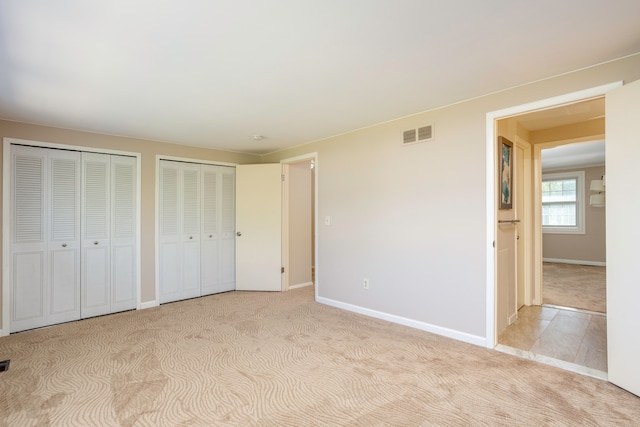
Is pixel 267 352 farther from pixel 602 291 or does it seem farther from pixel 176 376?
pixel 602 291

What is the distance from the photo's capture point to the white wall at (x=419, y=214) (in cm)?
283

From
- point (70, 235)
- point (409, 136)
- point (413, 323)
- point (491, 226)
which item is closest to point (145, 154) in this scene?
point (70, 235)

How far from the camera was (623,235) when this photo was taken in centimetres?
208

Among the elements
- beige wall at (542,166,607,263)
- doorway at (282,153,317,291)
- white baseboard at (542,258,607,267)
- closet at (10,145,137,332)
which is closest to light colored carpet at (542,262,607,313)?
white baseboard at (542,258,607,267)

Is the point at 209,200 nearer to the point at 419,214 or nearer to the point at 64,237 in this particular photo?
the point at 64,237

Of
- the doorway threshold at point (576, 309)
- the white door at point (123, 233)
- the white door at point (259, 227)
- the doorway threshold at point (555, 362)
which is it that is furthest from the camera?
the white door at point (259, 227)

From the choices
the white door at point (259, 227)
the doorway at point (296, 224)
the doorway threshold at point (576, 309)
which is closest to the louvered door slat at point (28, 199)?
the white door at point (259, 227)

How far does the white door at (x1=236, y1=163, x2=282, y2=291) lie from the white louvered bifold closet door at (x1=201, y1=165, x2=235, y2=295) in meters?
0.12

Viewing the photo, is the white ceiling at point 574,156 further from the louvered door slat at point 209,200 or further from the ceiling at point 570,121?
the louvered door slat at point 209,200

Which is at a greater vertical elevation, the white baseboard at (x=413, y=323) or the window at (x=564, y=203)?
the window at (x=564, y=203)

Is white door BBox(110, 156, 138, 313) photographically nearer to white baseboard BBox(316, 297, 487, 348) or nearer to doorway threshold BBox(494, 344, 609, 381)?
white baseboard BBox(316, 297, 487, 348)

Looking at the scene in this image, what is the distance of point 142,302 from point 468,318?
12.8ft

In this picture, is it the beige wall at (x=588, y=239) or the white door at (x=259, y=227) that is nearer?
the white door at (x=259, y=227)

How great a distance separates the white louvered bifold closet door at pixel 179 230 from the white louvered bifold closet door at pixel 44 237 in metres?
0.95
